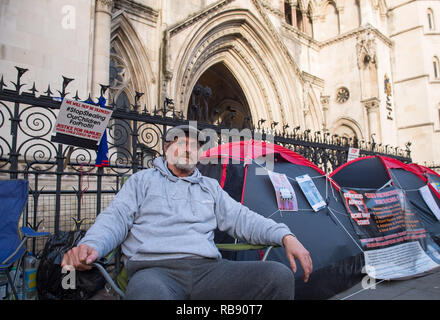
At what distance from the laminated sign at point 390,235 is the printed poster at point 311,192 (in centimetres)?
54

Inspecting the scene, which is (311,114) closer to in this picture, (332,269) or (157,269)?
(332,269)

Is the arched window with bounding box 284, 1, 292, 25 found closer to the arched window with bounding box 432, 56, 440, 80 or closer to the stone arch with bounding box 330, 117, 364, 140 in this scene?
the stone arch with bounding box 330, 117, 364, 140

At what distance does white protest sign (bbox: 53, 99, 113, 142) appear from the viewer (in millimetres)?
3828

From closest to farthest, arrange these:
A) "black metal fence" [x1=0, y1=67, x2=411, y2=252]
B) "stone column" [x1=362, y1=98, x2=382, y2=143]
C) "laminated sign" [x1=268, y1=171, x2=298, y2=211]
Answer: "laminated sign" [x1=268, y1=171, x2=298, y2=211], "black metal fence" [x1=0, y1=67, x2=411, y2=252], "stone column" [x1=362, y1=98, x2=382, y2=143]

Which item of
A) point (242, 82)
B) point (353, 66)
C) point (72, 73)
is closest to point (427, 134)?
point (353, 66)

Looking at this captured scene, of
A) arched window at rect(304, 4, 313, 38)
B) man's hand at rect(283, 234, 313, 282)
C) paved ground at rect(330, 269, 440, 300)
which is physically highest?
arched window at rect(304, 4, 313, 38)

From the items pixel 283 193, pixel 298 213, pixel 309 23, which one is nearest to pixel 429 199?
pixel 298 213

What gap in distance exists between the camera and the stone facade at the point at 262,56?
7184 millimetres

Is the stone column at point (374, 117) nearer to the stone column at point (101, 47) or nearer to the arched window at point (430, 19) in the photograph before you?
the arched window at point (430, 19)

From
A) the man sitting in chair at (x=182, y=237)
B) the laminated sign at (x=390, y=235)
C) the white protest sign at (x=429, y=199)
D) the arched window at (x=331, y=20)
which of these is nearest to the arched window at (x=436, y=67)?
the arched window at (x=331, y=20)

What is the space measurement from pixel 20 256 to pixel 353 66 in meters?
20.1

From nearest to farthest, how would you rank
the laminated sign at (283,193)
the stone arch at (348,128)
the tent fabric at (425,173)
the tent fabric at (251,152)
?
the laminated sign at (283,193), the tent fabric at (251,152), the tent fabric at (425,173), the stone arch at (348,128)

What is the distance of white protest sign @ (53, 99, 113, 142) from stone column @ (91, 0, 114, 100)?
4.30m

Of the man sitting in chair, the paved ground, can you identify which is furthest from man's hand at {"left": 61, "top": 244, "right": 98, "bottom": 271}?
the paved ground
